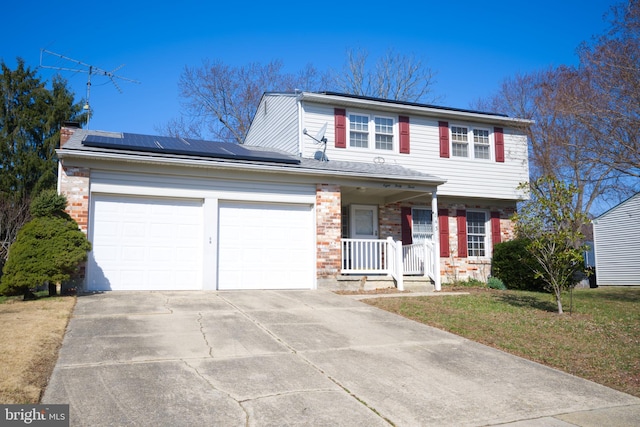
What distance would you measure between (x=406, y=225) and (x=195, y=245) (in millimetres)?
7360

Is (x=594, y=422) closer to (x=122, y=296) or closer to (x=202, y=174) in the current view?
(x=122, y=296)

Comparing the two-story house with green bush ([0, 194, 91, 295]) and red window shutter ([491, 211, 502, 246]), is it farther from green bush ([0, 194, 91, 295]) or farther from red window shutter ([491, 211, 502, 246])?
green bush ([0, 194, 91, 295])

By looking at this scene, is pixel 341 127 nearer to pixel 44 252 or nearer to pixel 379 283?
pixel 379 283

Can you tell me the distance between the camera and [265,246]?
12.4 m

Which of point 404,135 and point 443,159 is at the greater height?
point 404,135

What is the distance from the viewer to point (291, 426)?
413 cm

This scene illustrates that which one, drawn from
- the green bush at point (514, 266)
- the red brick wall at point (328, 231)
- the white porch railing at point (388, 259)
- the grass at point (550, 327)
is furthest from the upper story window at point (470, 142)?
the grass at point (550, 327)

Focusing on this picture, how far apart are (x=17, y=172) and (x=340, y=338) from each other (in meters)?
24.2

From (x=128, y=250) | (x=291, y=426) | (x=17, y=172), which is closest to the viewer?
(x=291, y=426)

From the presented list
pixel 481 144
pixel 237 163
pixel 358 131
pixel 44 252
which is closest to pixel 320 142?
pixel 358 131

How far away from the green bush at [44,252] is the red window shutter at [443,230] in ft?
36.6

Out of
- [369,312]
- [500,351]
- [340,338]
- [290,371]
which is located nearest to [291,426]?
[290,371]
